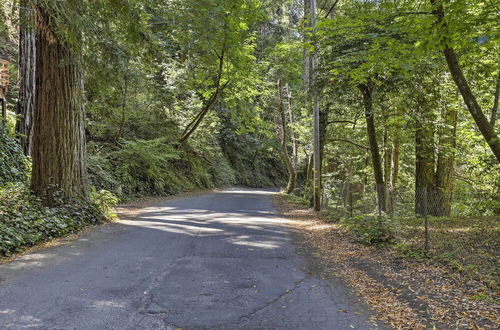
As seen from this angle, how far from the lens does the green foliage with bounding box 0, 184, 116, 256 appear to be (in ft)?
22.0

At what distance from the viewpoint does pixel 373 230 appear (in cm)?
874

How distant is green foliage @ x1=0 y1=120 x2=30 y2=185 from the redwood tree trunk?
267 cm

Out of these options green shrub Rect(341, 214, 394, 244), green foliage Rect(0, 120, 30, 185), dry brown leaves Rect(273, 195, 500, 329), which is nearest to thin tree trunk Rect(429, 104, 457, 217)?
green shrub Rect(341, 214, 394, 244)

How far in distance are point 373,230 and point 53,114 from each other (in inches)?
330

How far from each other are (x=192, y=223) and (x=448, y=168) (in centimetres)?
991

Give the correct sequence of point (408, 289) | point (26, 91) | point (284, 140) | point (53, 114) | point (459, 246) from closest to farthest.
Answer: point (408, 289) < point (459, 246) < point (53, 114) < point (26, 91) < point (284, 140)

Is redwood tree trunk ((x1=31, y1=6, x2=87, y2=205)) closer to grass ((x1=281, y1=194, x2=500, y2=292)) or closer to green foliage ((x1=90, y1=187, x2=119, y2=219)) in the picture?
green foliage ((x1=90, y1=187, x2=119, y2=219))

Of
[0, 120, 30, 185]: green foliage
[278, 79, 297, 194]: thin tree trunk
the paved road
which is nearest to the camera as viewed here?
the paved road

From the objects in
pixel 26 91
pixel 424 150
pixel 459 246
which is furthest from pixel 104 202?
pixel 424 150

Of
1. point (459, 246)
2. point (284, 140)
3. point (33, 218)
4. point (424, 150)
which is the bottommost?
point (459, 246)

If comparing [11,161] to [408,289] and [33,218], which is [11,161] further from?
[408,289]

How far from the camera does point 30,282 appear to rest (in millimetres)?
4926

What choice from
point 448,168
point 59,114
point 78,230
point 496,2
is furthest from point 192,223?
point 448,168

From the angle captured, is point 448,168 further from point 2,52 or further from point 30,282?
point 2,52
